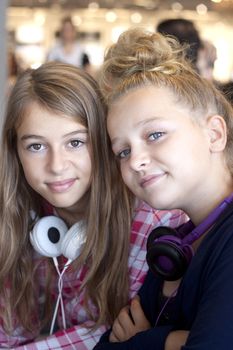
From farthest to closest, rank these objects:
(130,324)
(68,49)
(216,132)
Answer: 1. (68,49)
2. (130,324)
3. (216,132)

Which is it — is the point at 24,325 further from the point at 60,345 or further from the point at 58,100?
the point at 58,100

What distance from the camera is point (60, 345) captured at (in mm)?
1482

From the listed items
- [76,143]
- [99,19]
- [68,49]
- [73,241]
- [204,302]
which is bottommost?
[204,302]

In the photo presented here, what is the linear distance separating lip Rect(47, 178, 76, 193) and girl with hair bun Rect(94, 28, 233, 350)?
0.30 m

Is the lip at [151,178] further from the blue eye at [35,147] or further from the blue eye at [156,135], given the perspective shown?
the blue eye at [35,147]

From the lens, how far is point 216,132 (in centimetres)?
119

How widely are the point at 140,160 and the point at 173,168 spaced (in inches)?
2.8

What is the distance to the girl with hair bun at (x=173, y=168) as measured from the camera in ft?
3.58

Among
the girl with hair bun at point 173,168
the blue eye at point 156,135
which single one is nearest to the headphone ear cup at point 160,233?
the girl with hair bun at point 173,168

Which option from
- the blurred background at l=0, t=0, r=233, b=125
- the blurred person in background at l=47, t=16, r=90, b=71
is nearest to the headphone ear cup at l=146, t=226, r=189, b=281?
the blurred person in background at l=47, t=16, r=90, b=71

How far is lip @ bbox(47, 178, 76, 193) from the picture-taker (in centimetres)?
146

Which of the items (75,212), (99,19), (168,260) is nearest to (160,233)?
(168,260)

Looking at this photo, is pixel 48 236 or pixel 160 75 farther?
pixel 48 236

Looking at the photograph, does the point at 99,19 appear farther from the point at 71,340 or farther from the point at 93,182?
the point at 71,340
